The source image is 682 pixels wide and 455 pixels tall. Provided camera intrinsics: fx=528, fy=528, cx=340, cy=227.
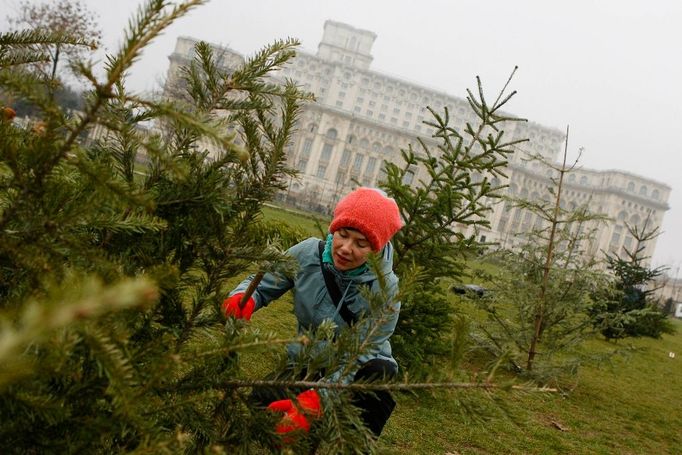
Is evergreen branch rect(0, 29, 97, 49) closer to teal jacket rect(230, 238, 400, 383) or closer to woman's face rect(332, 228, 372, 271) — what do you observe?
teal jacket rect(230, 238, 400, 383)

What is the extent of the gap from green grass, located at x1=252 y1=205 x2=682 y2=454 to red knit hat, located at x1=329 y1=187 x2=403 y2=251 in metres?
0.83

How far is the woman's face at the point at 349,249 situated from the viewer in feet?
7.61

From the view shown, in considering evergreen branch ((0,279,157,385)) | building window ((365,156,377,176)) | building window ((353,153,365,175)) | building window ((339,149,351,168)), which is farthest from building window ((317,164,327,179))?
evergreen branch ((0,279,157,385))

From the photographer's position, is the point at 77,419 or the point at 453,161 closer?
the point at 77,419

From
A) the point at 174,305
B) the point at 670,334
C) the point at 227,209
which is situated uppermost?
the point at 227,209

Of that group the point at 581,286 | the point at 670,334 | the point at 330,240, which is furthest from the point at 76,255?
the point at 670,334

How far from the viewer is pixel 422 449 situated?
4363 mm

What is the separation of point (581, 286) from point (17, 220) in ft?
26.2

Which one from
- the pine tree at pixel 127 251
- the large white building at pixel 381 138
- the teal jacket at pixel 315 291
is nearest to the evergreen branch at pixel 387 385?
the pine tree at pixel 127 251

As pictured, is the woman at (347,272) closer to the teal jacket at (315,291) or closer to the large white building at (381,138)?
the teal jacket at (315,291)

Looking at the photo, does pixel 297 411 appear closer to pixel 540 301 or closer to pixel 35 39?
pixel 35 39

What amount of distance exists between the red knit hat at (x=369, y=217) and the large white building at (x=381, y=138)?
77445mm

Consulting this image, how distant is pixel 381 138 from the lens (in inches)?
3457

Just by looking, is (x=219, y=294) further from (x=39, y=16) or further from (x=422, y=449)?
(x=39, y=16)
